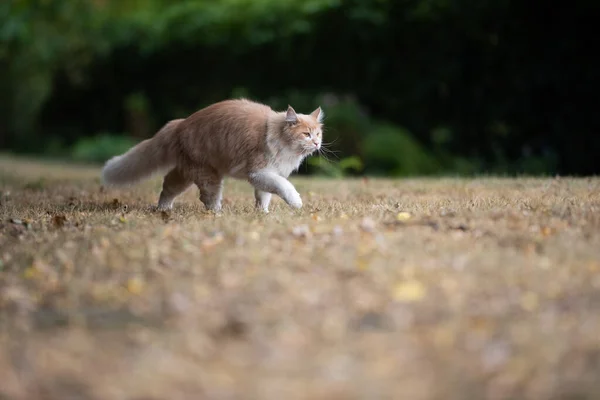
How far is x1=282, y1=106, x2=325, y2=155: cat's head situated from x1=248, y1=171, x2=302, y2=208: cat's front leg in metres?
0.37

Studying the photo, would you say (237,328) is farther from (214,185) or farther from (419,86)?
(419,86)

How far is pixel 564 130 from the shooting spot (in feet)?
36.7

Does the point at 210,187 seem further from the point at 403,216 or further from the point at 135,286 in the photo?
the point at 135,286

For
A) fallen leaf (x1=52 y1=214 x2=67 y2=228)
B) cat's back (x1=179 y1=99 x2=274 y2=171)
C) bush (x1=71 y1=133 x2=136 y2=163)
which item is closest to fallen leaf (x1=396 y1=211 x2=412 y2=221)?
cat's back (x1=179 y1=99 x2=274 y2=171)

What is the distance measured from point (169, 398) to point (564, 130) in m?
9.53

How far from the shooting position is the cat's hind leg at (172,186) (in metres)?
7.17

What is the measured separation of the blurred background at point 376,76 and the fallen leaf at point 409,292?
7850 mm

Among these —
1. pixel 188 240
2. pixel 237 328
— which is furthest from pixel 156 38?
pixel 237 328

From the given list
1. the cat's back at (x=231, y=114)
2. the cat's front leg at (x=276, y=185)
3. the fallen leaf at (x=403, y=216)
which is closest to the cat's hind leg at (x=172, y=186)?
the cat's back at (x=231, y=114)

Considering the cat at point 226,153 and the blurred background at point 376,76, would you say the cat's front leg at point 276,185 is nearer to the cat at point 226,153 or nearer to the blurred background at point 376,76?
the cat at point 226,153

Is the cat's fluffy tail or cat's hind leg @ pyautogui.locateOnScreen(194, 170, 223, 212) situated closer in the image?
cat's hind leg @ pyautogui.locateOnScreen(194, 170, 223, 212)

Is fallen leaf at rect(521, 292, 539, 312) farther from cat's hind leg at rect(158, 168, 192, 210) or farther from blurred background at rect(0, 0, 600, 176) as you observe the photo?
blurred background at rect(0, 0, 600, 176)

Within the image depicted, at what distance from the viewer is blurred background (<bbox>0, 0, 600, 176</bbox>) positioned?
440 inches

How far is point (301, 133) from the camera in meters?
6.76
